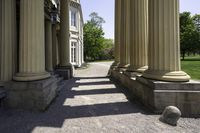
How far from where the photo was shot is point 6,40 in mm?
7414

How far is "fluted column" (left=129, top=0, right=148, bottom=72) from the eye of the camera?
9.56 m

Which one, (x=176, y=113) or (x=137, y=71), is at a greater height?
(x=137, y=71)

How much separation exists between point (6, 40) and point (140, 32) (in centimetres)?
544

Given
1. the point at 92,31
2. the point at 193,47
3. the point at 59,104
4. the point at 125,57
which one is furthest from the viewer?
the point at 92,31

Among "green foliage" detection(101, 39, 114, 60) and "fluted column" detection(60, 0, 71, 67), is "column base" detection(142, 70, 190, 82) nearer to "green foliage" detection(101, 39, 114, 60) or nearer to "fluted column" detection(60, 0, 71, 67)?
"fluted column" detection(60, 0, 71, 67)

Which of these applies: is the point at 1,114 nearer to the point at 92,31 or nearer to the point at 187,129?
the point at 187,129

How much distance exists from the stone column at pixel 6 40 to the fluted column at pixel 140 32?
5.07 meters

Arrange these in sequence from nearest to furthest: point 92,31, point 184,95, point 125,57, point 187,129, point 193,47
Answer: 1. point 187,129
2. point 184,95
3. point 125,57
4. point 193,47
5. point 92,31

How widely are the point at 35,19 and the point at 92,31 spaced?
48.5 metres

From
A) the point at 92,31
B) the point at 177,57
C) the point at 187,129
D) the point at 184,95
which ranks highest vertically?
the point at 92,31

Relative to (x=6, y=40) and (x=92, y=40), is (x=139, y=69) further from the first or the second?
(x=92, y=40)

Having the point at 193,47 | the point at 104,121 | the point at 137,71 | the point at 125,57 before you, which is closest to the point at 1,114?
the point at 104,121

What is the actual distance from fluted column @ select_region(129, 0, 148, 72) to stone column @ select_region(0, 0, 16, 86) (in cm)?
507

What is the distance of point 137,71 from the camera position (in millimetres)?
9609
